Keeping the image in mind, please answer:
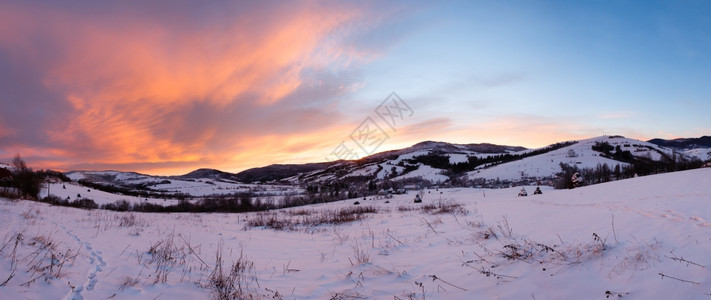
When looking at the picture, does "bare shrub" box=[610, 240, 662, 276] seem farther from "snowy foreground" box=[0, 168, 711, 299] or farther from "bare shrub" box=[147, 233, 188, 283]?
"bare shrub" box=[147, 233, 188, 283]

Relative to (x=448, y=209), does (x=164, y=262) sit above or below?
above

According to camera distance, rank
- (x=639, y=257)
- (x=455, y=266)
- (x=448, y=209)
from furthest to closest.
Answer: (x=448, y=209)
(x=455, y=266)
(x=639, y=257)

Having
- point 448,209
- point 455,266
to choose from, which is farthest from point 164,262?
point 448,209

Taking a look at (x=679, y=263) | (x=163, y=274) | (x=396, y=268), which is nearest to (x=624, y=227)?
(x=679, y=263)

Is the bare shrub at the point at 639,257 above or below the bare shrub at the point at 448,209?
above

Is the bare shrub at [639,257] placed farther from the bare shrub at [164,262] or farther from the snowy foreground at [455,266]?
the bare shrub at [164,262]

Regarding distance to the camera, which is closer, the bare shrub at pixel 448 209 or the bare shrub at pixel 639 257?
the bare shrub at pixel 639 257

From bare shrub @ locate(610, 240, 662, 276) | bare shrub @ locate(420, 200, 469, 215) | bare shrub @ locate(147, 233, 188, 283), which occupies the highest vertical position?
bare shrub @ locate(610, 240, 662, 276)

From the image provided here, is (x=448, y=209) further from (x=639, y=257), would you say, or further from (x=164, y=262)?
(x=164, y=262)

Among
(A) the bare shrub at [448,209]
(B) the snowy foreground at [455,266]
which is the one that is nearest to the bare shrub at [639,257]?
(B) the snowy foreground at [455,266]

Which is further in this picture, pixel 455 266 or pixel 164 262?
pixel 164 262

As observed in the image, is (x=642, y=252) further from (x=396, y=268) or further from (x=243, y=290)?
(x=243, y=290)

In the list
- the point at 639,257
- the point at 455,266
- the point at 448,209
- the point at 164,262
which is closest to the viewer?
the point at 639,257

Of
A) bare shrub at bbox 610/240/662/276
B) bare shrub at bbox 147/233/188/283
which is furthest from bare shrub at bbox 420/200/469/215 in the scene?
bare shrub at bbox 147/233/188/283
